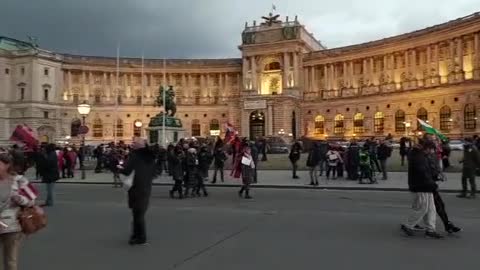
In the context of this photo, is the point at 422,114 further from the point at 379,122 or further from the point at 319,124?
the point at 319,124

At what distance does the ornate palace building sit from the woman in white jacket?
6769 cm

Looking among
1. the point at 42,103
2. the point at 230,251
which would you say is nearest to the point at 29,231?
the point at 230,251

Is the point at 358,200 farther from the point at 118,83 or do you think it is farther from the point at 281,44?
the point at 118,83

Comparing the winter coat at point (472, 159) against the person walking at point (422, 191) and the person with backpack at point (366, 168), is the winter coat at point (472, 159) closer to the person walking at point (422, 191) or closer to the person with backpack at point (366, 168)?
the person with backpack at point (366, 168)

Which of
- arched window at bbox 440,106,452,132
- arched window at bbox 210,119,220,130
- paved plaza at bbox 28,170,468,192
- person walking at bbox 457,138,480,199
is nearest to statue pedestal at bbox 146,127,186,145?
paved plaza at bbox 28,170,468,192

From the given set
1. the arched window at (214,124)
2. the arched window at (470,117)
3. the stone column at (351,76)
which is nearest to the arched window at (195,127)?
the arched window at (214,124)

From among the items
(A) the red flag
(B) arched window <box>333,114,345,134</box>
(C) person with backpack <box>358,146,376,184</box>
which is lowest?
(C) person with backpack <box>358,146,376,184</box>

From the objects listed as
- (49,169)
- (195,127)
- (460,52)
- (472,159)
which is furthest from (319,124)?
(49,169)

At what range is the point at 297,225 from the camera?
36.8 feet

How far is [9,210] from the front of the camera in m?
5.64

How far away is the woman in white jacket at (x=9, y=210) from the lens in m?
5.60

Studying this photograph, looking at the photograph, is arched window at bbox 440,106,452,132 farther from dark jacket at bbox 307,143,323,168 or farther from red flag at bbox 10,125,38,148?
red flag at bbox 10,125,38,148

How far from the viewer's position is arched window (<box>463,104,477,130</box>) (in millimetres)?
64062

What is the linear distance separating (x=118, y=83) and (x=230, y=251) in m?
→ 93.6
